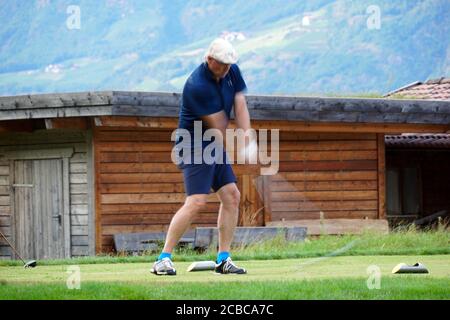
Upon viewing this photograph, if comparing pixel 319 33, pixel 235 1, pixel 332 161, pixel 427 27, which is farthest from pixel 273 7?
pixel 332 161

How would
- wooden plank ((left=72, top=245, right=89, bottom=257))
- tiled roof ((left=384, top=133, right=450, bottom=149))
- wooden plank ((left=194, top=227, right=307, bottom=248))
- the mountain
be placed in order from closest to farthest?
wooden plank ((left=194, top=227, right=307, bottom=248)) < wooden plank ((left=72, top=245, right=89, bottom=257)) < tiled roof ((left=384, top=133, right=450, bottom=149)) < the mountain

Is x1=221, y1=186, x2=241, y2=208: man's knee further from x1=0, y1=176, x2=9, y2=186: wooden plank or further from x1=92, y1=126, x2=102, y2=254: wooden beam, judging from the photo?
x1=0, y1=176, x2=9, y2=186: wooden plank

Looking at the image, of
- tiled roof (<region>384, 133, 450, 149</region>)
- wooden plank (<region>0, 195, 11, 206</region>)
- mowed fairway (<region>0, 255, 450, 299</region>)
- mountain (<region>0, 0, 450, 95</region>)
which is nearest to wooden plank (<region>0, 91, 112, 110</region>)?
wooden plank (<region>0, 195, 11, 206</region>)

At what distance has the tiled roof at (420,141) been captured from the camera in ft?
91.0

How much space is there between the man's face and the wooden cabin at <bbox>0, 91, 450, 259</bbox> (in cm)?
926

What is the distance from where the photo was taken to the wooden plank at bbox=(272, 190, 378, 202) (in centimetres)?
2047

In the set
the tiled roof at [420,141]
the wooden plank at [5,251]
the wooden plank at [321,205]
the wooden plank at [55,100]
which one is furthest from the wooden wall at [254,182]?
the tiled roof at [420,141]

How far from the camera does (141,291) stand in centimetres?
748

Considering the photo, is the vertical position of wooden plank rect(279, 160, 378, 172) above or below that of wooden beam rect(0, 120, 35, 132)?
below

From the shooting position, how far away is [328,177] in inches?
814

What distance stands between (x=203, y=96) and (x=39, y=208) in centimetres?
1191

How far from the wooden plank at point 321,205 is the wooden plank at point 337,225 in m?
0.30

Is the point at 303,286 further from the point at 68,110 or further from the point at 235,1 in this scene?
the point at 235,1

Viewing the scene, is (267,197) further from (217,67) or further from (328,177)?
(217,67)
